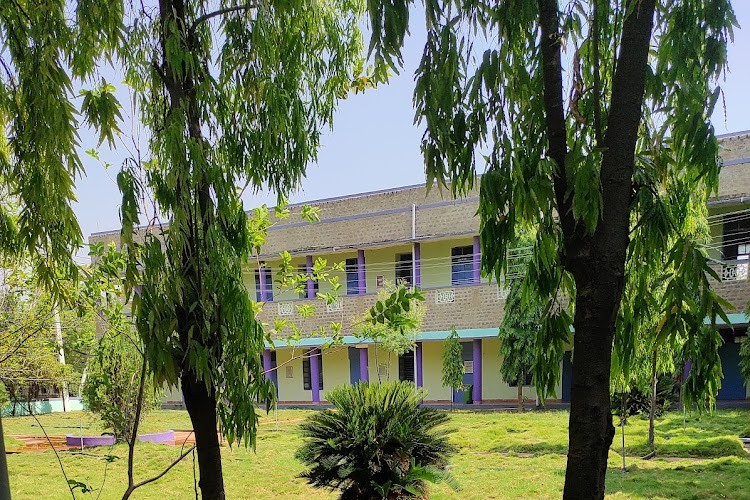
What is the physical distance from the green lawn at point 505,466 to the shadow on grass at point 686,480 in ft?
0.03

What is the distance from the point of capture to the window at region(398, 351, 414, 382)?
18.1m

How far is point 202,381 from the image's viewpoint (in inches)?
97.3

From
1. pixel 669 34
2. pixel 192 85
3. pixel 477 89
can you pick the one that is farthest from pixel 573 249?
pixel 192 85

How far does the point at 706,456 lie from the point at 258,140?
8.30 meters

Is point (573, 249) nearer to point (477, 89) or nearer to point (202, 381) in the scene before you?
point (477, 89)

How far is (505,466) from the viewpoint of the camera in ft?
27.3

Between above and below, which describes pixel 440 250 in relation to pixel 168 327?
above

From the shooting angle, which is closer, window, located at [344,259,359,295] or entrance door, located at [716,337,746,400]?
entrance door, located at [716,337,746,400]

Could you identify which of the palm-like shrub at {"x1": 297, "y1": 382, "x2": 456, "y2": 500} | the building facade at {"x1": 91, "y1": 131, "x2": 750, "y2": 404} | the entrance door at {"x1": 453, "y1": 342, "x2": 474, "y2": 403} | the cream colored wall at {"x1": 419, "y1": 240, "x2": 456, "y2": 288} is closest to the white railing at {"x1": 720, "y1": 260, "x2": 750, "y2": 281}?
the building facade at {"x1": 91, "y1": 131, "x2": 750, "y2": 404}

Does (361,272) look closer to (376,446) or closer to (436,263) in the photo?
(436,263)

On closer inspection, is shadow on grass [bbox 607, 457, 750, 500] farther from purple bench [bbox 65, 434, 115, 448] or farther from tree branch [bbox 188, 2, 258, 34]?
purple bench [bbox 65, 434, 115, 448]

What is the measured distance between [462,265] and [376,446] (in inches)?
452

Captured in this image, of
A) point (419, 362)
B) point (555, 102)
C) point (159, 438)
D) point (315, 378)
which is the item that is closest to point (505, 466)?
point (159, 438)

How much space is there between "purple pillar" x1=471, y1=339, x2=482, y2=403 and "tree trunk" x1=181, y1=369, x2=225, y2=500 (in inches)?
547
